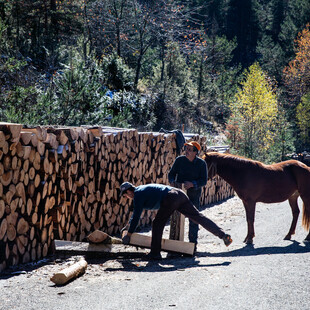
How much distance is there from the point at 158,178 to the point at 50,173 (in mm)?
4516

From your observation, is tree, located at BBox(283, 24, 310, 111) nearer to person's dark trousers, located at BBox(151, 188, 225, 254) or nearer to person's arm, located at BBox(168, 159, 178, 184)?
person's arm, located at BBox(168, 159, 178, 184)

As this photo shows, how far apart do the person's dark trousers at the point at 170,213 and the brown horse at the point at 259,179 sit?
1687mm

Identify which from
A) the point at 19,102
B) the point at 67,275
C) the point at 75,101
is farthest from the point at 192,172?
the point at 75,101

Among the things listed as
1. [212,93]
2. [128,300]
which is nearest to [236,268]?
[128,300]

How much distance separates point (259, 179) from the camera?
27.0 ft

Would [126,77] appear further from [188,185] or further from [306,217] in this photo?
[188,185]

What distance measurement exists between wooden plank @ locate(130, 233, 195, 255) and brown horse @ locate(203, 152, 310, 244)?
5.55ft

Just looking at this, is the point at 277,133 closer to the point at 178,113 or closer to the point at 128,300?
the point at 178,113

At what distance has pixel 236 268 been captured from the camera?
18.5ft

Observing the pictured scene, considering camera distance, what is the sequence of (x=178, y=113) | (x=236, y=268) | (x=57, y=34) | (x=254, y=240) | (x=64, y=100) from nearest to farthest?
(x=236, y=268), (x=254, y=240), (x=64, y=100), (x=57, y=34), (x=178, y=113)

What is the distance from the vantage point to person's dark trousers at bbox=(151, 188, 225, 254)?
644cm

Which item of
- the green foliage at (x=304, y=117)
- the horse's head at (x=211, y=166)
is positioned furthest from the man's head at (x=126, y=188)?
the green foliage at (x=304, y=117)

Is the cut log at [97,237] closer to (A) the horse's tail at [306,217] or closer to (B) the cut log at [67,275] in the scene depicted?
(B) the cut log at [67,275]

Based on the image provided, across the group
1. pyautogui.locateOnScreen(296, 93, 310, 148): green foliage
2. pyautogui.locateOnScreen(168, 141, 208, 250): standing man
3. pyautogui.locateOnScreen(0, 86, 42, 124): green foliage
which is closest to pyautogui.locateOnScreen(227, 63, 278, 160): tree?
pyautogui.locateOnScreen(296, 93, 310, 148): green foliage
